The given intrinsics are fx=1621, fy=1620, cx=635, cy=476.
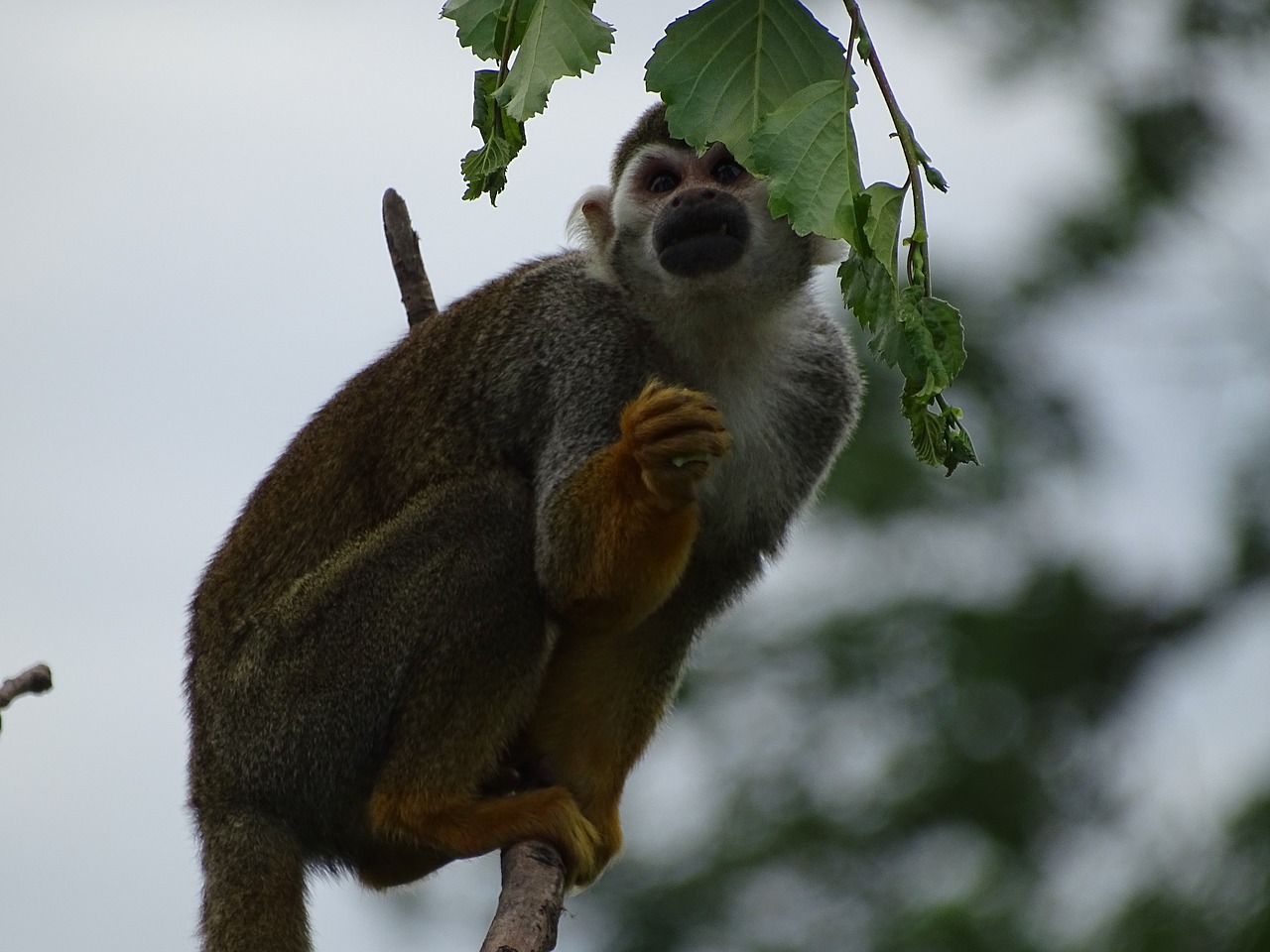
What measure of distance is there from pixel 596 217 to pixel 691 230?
70 cm

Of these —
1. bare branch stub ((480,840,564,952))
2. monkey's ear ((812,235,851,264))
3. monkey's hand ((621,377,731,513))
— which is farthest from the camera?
monkey's ear ((812,235,851,264))

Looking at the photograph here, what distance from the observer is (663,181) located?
6.61 meters

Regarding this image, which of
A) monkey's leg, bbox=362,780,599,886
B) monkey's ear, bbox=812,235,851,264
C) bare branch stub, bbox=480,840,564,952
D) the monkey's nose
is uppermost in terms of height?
monkey's ear, bbox=812,235,851,264

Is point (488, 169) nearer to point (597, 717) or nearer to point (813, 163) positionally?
point (813, 163)

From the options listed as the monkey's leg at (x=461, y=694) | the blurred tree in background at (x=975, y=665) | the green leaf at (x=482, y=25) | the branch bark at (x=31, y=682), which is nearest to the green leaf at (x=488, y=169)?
the green leaf at (x=482, y=25)

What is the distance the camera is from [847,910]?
1446cm

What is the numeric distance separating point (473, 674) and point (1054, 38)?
1223 cm

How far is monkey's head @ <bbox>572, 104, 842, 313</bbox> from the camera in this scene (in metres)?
6.34

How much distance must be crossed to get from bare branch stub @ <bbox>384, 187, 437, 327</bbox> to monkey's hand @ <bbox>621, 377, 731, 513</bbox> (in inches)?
86.6

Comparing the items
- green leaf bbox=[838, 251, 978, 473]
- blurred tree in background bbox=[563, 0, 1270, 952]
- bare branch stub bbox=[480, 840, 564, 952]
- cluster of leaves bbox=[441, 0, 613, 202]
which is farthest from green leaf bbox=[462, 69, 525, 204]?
blurred tree in background bbox=[563, 0, 1270, 952]

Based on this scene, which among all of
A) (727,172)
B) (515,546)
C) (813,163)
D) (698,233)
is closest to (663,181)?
(727,172)

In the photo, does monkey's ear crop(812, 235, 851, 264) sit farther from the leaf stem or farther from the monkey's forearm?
the leaf stem

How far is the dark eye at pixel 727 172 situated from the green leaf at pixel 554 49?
2.65 meters

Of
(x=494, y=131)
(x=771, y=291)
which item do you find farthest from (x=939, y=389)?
(x=771, y=291)
